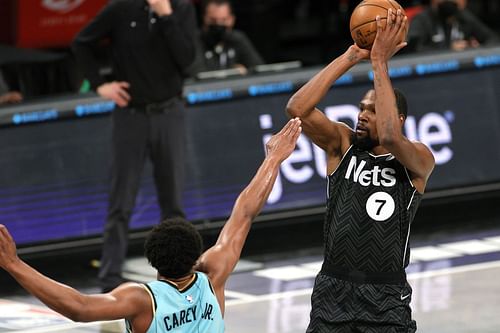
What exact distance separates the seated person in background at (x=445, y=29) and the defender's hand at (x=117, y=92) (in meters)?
3.76

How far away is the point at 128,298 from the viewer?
5.49 metres

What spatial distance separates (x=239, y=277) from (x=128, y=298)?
18.2 ft

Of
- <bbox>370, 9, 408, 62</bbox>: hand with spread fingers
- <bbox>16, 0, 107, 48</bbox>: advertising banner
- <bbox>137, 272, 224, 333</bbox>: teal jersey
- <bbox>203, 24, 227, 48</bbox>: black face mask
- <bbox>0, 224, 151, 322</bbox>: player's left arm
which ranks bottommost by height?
<bbox>137, 272, 224, 333</bbox>: teal jersey

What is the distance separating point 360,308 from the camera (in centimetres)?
693

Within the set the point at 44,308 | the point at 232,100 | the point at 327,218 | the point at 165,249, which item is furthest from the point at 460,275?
the point at 165,249

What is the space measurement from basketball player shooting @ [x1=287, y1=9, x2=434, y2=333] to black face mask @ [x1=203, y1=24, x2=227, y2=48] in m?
6.51

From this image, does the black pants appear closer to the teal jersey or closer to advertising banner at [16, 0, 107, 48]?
the teal jersey

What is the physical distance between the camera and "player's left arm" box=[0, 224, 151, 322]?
5.17 metres

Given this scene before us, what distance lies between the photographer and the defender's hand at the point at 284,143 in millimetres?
6371

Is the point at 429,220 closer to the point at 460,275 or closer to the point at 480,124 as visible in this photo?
the point at 480,124

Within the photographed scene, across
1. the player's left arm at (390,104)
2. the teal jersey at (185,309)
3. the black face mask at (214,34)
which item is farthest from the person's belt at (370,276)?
the black face mask at (214,34)

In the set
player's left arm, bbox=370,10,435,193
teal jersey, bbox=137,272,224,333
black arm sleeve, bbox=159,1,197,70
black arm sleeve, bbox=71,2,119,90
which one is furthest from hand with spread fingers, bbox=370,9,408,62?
black arm sleeve, bbox=71,2,119,90

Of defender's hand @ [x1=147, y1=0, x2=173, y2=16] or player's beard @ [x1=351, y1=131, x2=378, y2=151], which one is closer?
player's beard @ [x1=351, y1=131, x2=378, y2=151]

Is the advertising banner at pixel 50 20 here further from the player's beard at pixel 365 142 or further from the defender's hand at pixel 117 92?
the player's beard at pixel 365 142
